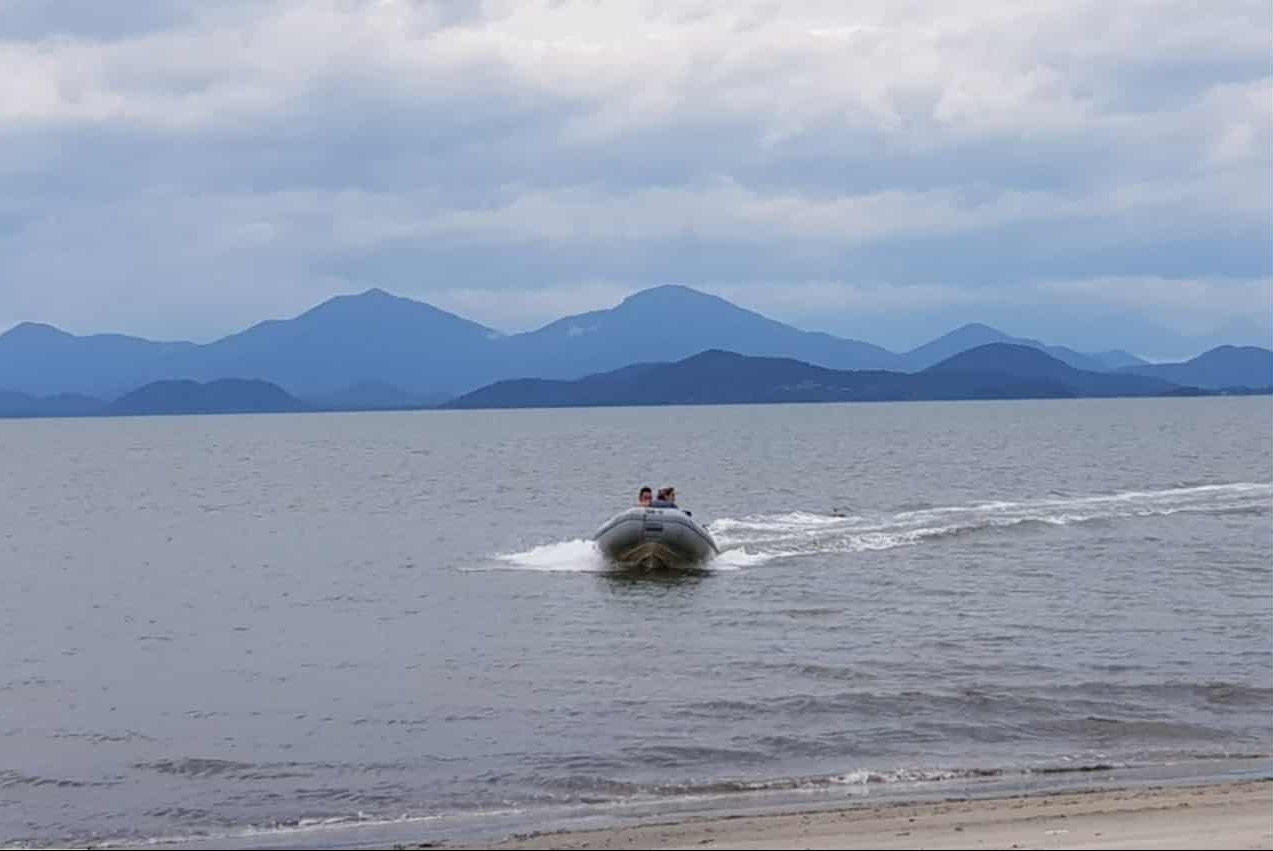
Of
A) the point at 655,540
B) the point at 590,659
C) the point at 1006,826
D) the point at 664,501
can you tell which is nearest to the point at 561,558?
the point at 664,501

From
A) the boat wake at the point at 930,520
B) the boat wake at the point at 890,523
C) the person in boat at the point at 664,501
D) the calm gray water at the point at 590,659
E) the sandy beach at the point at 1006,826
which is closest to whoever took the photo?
the sandy beach at the point at 1006,826

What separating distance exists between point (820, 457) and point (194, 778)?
290ft

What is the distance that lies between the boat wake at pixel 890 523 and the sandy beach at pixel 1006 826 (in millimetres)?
23796

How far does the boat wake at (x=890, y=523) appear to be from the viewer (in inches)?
1619

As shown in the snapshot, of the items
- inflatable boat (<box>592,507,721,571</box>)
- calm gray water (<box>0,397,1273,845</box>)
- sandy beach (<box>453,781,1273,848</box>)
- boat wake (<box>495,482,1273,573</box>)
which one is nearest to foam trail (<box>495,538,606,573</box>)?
boat wake (<box>495,482,1273,573</box>)

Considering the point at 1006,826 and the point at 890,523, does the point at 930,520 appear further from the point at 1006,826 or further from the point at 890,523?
the point at 1006,826

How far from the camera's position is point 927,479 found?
75.8 meters

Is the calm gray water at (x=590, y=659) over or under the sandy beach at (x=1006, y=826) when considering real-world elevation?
under

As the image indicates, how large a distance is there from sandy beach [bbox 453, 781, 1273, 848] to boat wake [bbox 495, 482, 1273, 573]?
937 inches

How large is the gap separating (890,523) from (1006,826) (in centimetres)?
3774

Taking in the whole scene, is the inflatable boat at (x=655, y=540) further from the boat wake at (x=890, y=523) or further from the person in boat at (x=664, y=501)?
the boat wake at (x=890, y=523)

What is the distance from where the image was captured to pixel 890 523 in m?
50.2

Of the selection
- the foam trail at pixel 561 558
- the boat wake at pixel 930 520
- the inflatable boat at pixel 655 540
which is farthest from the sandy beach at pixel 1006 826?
the boat wake at pixel 930 520

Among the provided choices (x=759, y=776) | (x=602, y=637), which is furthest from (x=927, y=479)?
(x=759, y=776)
